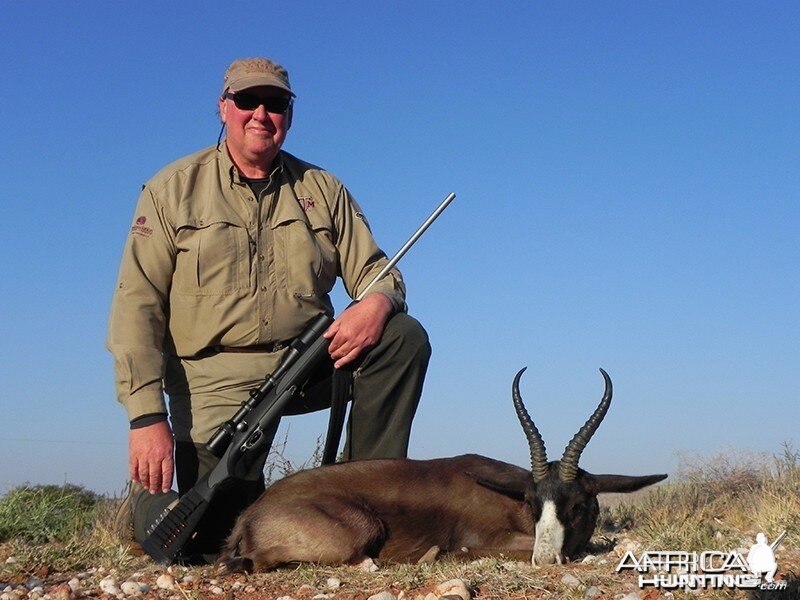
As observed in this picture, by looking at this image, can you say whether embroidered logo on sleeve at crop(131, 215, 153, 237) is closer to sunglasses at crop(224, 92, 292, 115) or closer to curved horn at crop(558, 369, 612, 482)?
sunglasses at crop(224, 92, 292, 115)

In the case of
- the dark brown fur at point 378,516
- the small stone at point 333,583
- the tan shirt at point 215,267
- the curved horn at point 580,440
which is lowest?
the small stone at point 333,583

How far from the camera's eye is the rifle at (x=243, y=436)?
664cm

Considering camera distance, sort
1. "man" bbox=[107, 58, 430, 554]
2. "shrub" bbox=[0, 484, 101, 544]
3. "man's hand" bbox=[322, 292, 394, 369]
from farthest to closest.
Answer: "shrub" bbox=[0, 484, 101, 544] → "man" bbox=[107, 58, 430, 554] → "man's hand" bbox=[322, 292, 394, 369]

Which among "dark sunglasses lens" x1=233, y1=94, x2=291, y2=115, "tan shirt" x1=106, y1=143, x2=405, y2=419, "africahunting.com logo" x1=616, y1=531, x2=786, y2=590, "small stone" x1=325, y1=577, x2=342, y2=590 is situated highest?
"dark sunglasses lens" x1=233, y1=94, x2=291, y2=115

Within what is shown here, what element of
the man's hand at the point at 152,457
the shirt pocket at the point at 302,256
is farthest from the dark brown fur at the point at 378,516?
the shirt pocket at the point at 302,256

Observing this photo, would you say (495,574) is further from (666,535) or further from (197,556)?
(197,556)

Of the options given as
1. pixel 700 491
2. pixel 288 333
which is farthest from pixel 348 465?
pixel 700 491

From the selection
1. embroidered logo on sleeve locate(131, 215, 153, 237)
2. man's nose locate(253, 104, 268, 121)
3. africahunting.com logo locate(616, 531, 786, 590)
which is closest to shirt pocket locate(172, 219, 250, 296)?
embroidered logo on sleeve locate(131, 215, 153, 237)

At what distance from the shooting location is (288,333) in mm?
7605

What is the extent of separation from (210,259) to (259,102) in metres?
1.27

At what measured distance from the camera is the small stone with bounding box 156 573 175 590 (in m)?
5.84

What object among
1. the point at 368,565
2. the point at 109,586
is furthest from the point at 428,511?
the point at 109,586

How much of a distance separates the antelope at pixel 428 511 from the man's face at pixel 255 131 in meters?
2.46

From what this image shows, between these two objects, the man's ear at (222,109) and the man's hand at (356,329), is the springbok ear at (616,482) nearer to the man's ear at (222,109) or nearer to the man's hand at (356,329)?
the man's hand at (356,329)
